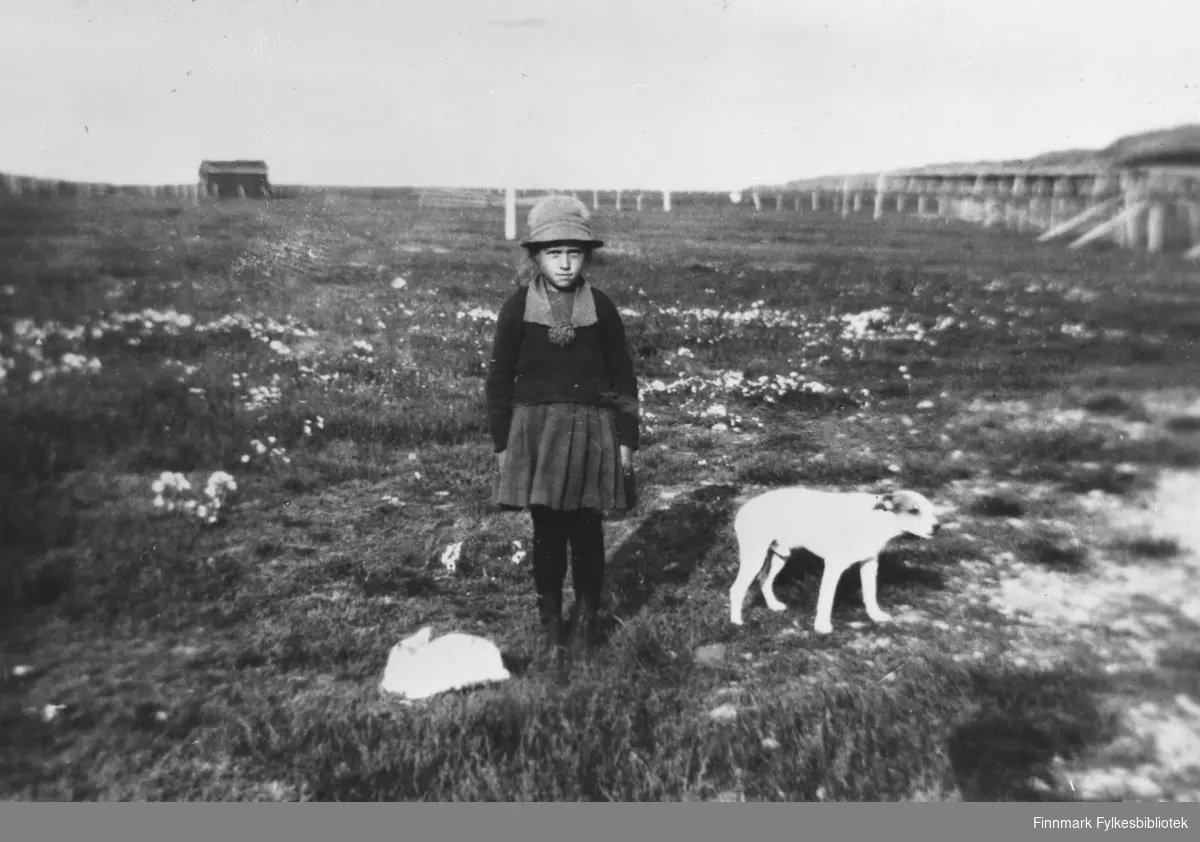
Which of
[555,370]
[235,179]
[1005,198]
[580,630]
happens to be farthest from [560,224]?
[1005,198]

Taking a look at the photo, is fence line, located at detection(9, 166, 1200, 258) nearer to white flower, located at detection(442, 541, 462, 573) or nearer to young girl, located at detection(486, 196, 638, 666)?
young girl, located at detection(486, 196, 638, 666)

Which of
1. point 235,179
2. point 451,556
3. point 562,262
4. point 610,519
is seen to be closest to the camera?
point 562,262

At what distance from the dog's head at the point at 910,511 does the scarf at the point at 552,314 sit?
1459 mm

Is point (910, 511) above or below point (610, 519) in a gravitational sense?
above

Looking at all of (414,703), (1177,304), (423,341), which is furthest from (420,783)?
(1177,304)

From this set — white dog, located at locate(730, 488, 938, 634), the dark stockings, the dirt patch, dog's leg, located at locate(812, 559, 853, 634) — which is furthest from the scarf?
the dirt patch

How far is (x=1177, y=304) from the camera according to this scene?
14.3 feet

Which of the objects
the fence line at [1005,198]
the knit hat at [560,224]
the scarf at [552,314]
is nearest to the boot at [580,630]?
→ the scarf at [552,314]

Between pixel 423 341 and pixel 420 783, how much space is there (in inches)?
95.7

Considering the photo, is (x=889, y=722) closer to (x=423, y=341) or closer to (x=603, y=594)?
(x=603, y=594)

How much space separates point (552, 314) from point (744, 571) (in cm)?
136

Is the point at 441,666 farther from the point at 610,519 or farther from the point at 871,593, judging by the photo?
the point at 871,593

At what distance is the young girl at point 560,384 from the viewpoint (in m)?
3.29

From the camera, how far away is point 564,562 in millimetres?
3574
